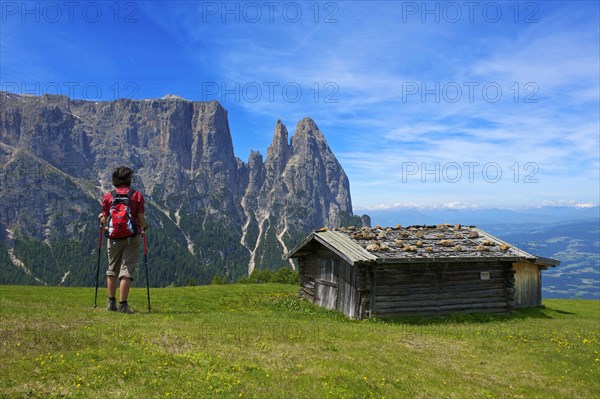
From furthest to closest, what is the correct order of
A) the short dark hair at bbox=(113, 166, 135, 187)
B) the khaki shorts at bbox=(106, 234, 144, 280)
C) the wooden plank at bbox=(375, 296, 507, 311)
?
the wooden plank at bbox=(375, 296, 507, 311)
the khaki shorts at bbox=(106, 234, 144, 280)
the short dark hair at bbox=(113, 166, 135, 187)

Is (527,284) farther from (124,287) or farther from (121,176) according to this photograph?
(121,176)

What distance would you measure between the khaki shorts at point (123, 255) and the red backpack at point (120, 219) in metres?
0.26

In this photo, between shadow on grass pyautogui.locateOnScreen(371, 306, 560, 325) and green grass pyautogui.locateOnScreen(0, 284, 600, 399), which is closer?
green grass pyautogui.locateOnScreen(0, 284, 600, 399)

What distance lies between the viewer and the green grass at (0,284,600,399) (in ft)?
26.8

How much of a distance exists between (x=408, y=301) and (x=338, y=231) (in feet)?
18.8

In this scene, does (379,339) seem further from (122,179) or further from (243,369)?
(122,179)

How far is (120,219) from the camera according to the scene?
13219mm

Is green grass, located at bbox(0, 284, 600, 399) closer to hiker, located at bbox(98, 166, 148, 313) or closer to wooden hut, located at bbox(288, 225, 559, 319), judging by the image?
hiker, located at bbox(98, 166, 148, 313)

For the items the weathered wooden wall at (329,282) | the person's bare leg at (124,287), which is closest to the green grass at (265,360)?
the person's bare leg at (124,287)

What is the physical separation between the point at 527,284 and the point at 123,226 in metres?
27.7

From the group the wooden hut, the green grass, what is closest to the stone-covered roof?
the wooden hut

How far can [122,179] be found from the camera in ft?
43.9

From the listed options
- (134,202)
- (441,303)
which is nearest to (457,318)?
(441,303)

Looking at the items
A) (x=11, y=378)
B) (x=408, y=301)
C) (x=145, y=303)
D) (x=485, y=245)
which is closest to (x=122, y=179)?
(x=11, y=378)
